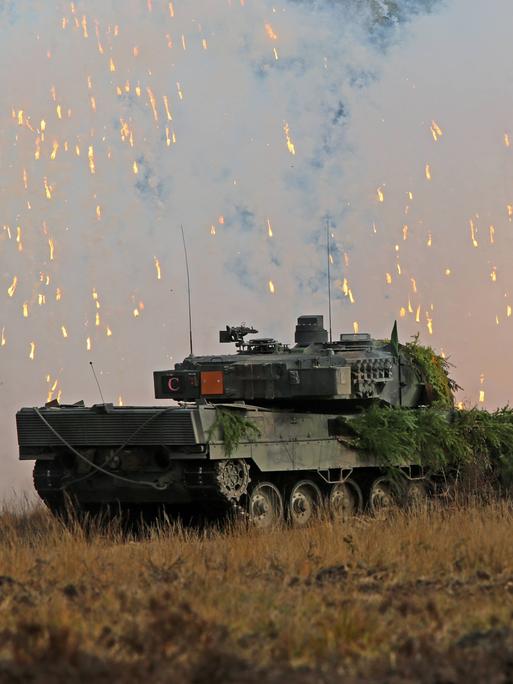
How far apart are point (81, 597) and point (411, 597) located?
88.1 inches

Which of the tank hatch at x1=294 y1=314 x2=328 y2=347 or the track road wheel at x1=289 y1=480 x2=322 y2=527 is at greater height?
the tank hatch at x1=294 y1=314 x2=328 y2=347

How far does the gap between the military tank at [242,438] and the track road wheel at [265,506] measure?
0.02 metres

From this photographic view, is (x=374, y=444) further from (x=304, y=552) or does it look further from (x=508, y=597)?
(x=508, y=597)

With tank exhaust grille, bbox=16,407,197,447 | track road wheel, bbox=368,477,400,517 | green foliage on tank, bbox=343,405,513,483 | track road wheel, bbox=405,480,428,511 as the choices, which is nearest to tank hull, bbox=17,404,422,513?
tank exhaust grille, bbox=16,407,197,447

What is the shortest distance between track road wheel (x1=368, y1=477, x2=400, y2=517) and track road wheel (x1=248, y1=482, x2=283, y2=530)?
1.81 meters

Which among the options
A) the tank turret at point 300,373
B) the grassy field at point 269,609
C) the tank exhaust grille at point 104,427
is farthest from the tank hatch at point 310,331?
the grassy field at point 269,609

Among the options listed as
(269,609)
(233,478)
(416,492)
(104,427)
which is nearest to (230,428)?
(233,478)

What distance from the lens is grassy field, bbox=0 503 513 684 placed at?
7.23 metres

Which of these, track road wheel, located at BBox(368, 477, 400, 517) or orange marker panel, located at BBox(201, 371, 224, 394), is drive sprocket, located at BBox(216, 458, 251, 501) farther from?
track road wheel, located at BBox(368, 477, 400, 517)

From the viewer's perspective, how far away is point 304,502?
1748 centimetres

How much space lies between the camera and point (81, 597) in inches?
379

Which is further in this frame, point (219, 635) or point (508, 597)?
point (508, 597)

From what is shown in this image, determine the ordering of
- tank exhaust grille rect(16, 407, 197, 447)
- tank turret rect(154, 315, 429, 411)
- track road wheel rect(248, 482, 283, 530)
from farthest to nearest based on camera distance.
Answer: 1. tank turret rect(154, 315, 429, 411)
2. track road wheel rect(248, 482, 283, 530)
3. tank exhaust grille rect(16, 407, 197, 447)

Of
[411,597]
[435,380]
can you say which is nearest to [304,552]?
[411,597]
